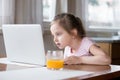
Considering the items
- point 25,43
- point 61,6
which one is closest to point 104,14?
point 61,6

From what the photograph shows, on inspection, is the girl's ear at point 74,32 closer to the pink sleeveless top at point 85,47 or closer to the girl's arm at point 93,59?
the pink sleeveless top at point 85,47

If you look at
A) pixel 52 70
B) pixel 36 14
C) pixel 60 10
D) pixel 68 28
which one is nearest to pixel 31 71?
pixel 52 70

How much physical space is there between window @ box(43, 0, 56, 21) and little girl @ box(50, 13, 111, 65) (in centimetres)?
149

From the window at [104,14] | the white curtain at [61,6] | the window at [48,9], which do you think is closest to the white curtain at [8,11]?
the window at [48,9]

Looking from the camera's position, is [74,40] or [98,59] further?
[74,40]

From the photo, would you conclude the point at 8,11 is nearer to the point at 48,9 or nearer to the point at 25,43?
the point at 48,9

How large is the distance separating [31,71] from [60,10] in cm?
225

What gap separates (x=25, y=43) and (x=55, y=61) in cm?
22

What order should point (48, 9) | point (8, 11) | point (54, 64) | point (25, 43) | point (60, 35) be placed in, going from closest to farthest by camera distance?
point (54, 64) < point (25, 43) < point (60, 35) < point (8, 11) < point (48, 9)

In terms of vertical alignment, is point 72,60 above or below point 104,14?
below

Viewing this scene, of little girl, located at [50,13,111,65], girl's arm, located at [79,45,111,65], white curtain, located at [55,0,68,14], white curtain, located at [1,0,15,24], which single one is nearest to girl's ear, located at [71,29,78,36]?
little girl, located at [50,13,111,65]

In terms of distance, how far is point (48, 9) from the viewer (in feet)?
11.3

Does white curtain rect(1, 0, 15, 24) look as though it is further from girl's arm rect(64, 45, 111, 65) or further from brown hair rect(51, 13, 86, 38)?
girl's arm rect(64, 45, 111, 65)

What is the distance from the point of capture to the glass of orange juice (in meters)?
1.47
